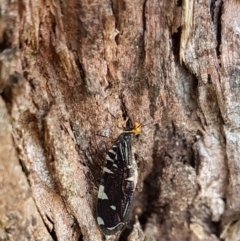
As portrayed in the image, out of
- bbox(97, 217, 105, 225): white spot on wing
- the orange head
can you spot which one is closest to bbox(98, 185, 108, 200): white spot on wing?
bbox(97, 217, 105, 225): white spot on wing

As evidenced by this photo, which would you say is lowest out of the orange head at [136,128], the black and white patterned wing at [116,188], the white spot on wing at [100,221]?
the white spot on wing at [100,221]

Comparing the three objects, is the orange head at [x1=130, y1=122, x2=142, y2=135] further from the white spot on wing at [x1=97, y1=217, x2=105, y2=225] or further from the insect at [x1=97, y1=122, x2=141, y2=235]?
the white spot on wing at [x1=97, y1=217, x2=105, y2=225]

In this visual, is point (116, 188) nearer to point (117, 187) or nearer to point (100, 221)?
point (117, 187)

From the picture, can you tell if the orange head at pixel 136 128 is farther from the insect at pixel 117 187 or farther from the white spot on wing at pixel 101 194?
the white spot on wing at pixel 101 194

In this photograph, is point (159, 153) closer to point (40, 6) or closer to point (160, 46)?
point (160, 46)

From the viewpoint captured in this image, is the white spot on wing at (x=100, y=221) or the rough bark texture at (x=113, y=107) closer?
the rough bark texture at (x=113, y=107)

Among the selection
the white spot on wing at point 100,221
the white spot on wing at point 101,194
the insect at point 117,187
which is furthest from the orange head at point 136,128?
the white spot on wing at point 100,221

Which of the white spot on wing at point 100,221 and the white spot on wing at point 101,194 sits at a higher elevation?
the white spot on wing at point 101,194
